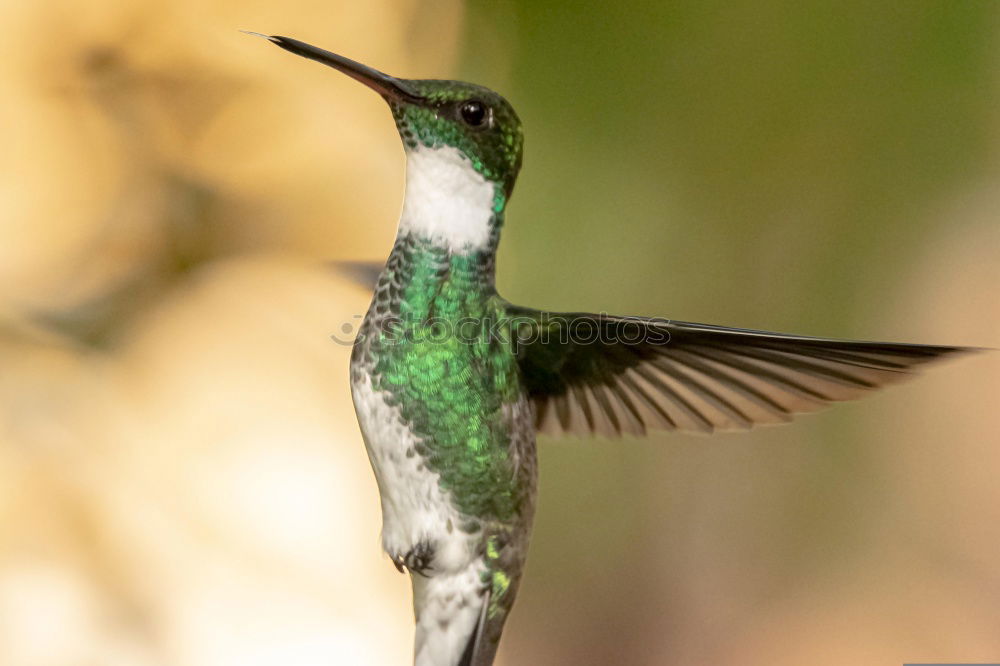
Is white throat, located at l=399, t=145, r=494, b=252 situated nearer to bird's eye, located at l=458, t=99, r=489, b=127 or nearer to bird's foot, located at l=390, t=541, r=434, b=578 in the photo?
bird's eye, located at l=458, t=99, r=489, b=127

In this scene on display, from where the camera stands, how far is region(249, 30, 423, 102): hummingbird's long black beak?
2.00 ft

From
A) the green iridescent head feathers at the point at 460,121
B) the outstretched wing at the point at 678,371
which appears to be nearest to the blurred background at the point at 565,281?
the outstretched wing at the point at 678,371

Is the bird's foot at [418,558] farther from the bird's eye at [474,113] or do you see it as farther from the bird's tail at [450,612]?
the bird's eye at [474,113]

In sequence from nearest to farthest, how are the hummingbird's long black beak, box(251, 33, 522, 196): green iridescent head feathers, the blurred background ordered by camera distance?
the hummingbird's long black beak < box(251, 33, 522, 196): green iridescent head feathers < the blurred background

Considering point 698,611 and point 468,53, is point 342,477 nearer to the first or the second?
point 698,611

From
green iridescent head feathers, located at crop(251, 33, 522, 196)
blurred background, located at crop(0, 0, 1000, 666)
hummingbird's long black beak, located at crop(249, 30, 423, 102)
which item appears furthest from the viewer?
blurred background, located at crop(0, 0, 1000, 666)

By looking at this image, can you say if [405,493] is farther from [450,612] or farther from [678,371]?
[678,371]

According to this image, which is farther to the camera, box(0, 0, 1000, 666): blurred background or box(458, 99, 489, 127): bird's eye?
box(0, 0, 1000, 666): blurred background

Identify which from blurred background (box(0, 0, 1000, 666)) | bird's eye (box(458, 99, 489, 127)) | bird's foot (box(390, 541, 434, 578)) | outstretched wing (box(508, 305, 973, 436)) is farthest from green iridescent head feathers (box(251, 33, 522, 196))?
blurred background (box(0, 0, 1000, 666))

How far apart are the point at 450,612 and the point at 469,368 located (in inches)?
8.1

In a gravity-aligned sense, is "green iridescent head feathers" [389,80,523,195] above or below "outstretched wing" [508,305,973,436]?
above

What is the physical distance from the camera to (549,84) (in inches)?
71.4

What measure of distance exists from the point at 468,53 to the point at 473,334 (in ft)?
3.84

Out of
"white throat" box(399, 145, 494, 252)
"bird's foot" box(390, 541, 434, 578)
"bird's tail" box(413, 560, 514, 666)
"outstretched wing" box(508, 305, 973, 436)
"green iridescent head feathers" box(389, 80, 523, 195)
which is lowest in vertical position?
"bird's tail" box(413, 560, 514, 666)
